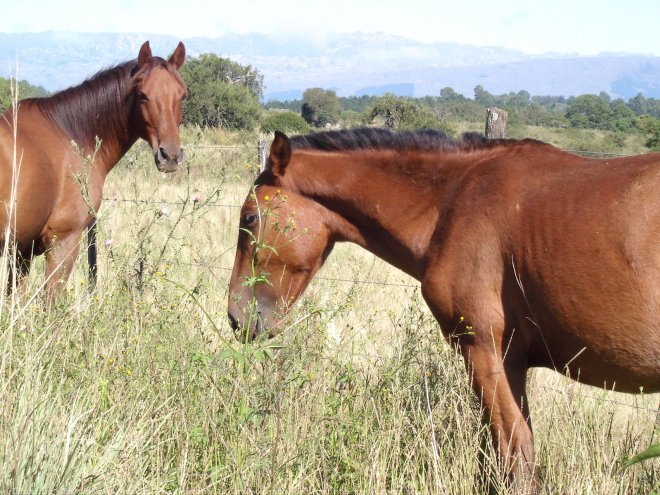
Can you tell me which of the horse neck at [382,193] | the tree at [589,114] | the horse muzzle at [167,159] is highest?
the horse neck at [382,193]

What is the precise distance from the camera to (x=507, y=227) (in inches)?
122

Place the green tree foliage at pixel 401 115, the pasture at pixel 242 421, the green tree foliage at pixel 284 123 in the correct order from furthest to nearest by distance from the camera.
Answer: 1. the green tree foliage at pixel 284 123
2. the green tree foliage at pixel 401 115
3. the pasture at pixel 242 421

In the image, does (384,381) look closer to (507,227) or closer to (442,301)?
(442,301)

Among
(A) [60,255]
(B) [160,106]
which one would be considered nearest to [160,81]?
(B) [160,106]

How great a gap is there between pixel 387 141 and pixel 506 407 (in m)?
1.52

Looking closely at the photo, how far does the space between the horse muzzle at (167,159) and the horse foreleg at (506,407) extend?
3.33 m

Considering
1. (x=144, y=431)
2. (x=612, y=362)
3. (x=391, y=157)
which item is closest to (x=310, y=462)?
(x=144, y=431)

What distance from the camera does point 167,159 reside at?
570cm

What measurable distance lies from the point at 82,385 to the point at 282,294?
1.08 meters

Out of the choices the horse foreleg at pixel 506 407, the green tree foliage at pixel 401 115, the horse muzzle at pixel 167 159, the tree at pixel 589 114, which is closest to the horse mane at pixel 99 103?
the horse muzzle at pixel 167 159

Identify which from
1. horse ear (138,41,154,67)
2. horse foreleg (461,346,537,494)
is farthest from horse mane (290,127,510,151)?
horse ear (138,41,154,67)

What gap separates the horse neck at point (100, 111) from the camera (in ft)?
18.9

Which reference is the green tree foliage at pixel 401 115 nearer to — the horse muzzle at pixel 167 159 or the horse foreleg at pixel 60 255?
the horse muzzle at pixel 167 159

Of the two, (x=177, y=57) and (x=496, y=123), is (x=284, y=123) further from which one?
(x=496, y=123)
